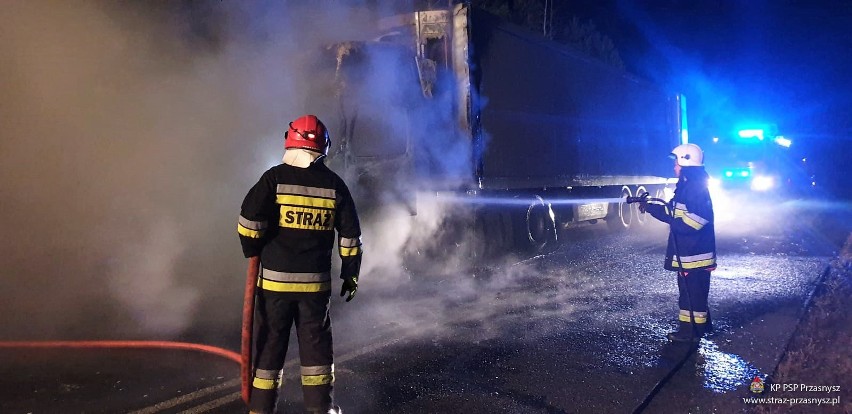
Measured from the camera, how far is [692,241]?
176 inches

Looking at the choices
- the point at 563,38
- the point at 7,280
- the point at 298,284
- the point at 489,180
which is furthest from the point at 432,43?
the point at 563,38

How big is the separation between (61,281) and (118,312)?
0.91 m

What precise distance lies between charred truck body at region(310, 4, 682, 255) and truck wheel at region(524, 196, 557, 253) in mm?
18

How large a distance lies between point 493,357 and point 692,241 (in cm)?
183

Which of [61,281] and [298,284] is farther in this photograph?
[61,281]

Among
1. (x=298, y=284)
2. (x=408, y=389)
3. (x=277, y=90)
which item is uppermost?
(x=277, y=90)

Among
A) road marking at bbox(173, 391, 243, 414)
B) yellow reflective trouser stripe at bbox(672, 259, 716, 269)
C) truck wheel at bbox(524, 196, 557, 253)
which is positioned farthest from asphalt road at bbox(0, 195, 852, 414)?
truck wheel at bbox(524, 196, 557, 253)

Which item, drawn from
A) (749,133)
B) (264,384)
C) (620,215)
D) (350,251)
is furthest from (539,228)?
(749,133)

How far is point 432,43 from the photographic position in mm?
6914

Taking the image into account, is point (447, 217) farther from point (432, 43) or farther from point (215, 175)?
point (215, 175)

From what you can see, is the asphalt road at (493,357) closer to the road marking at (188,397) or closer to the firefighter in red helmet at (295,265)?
the road marking at (188,397)

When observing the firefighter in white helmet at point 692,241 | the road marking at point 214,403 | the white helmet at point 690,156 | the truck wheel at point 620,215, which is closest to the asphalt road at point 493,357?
the road marking at point 214,403

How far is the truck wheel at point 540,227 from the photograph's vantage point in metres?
8.58

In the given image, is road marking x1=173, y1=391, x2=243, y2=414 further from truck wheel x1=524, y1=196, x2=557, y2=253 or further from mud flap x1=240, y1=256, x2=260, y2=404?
truck wheel x1=524, y1=196, x2=557, y2=253
